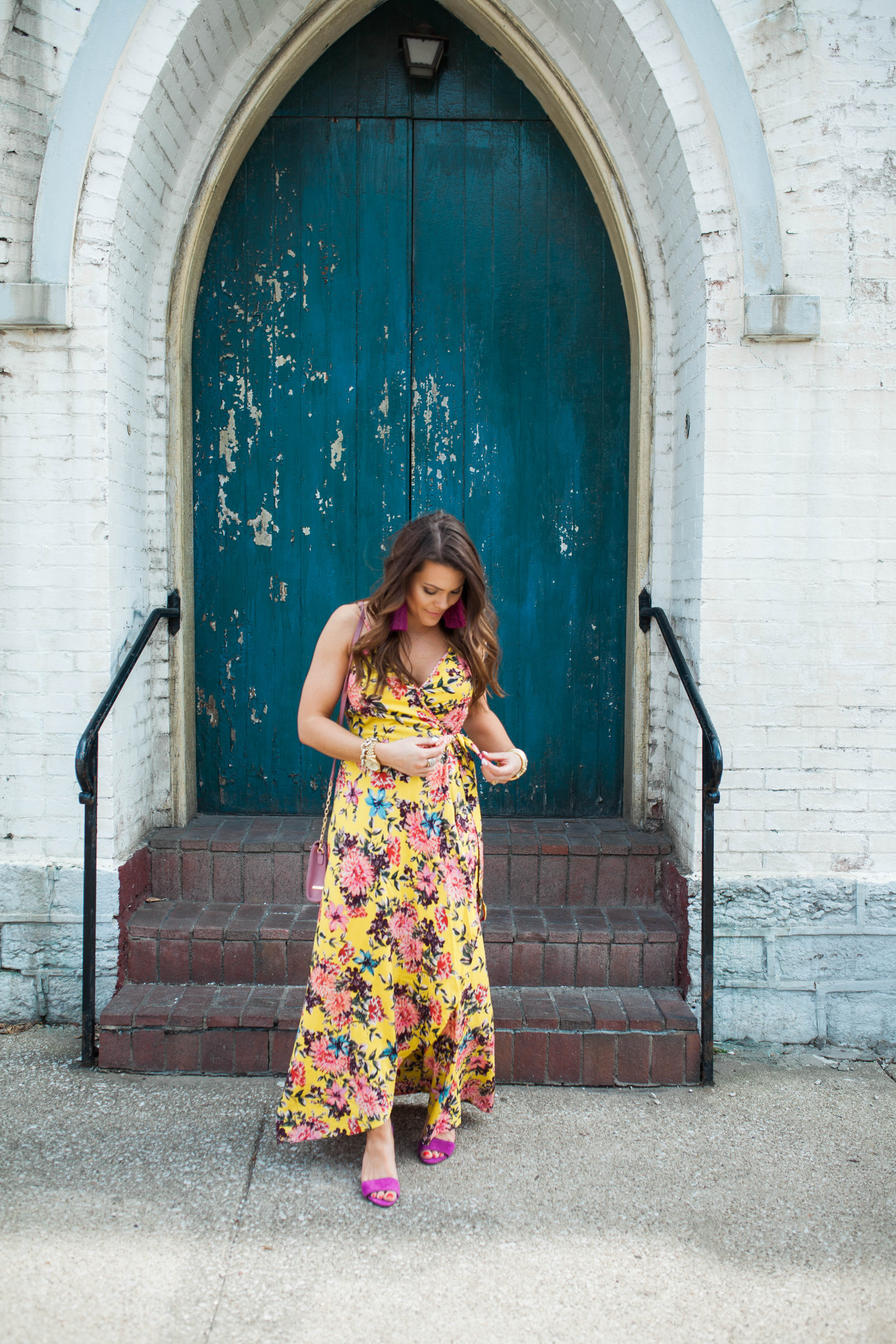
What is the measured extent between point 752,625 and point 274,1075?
7.10 ft

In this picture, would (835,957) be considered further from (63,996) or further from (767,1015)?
(63,996)

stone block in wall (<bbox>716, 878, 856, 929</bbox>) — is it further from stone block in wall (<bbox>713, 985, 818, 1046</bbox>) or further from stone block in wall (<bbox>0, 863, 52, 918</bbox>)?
stone block in wall (<bbox>0, 863, 52, 918</bbox>)

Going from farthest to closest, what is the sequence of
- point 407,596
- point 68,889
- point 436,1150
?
point 68,889
point 436,1150
point 407,596

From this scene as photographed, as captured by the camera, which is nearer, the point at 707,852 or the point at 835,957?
the point at 707,852

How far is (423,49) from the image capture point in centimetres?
370

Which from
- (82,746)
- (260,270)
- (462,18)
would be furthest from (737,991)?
(462,18)

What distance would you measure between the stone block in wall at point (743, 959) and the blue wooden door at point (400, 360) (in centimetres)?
125

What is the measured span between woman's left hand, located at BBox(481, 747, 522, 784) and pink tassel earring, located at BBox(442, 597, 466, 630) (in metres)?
0.35

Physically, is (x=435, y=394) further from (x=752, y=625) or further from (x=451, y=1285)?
(x=451, y=1285)

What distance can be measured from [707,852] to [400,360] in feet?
7.32

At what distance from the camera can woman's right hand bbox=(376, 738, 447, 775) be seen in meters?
2.35

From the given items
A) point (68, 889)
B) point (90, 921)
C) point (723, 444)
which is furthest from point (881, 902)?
point (68, 889)

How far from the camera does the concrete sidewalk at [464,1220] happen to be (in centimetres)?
206

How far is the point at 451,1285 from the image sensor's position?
2143 mm
